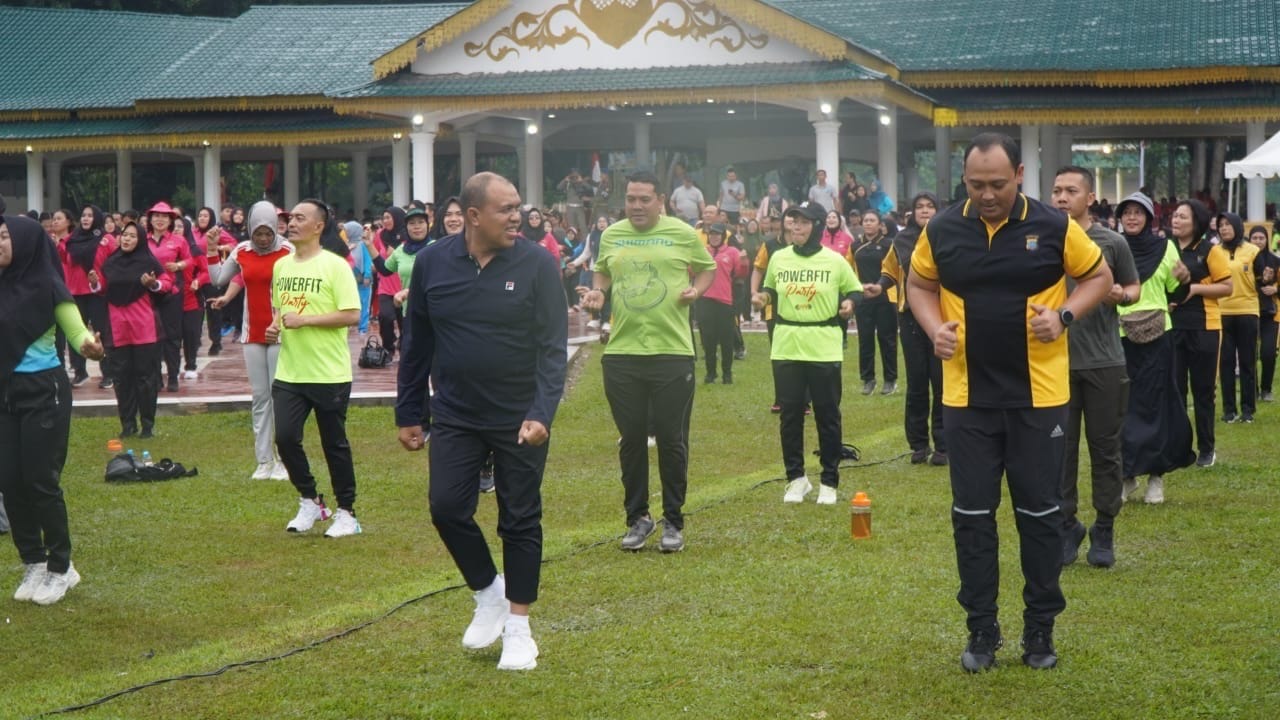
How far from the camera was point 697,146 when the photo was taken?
123 feet

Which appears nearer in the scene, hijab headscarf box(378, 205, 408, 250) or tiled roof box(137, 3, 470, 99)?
hijab headscarf box(378, 205, 408, 250)

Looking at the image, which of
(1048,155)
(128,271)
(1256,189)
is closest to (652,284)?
(128,271)

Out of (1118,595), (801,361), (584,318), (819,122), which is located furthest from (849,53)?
(1118,595)

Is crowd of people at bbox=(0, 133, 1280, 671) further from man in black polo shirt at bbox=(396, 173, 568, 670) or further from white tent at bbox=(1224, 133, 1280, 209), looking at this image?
white tent at bbox=(1224, 133, 1280, 209)

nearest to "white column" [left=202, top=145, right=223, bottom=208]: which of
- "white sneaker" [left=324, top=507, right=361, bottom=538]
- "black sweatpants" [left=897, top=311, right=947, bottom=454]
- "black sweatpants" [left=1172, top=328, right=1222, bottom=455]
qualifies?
"black sweatpants" [left=897, top=311, right=947, bottom=454]

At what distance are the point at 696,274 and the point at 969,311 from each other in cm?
342

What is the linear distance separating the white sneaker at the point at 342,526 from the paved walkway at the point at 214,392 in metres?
6.87

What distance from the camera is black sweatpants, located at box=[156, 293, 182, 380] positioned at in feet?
58.2

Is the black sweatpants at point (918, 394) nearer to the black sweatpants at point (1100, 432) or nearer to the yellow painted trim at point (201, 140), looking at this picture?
the black sweatpants at point (1100, 432)

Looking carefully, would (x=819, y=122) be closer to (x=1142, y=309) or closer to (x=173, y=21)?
(x=1142, y=309)

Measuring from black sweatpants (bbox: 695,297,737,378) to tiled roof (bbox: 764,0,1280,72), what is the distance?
10350mm

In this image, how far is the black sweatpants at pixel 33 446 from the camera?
8.58 m

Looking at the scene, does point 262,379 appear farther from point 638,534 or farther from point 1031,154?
point 1031,154

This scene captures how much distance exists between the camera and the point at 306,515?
10961 mm
